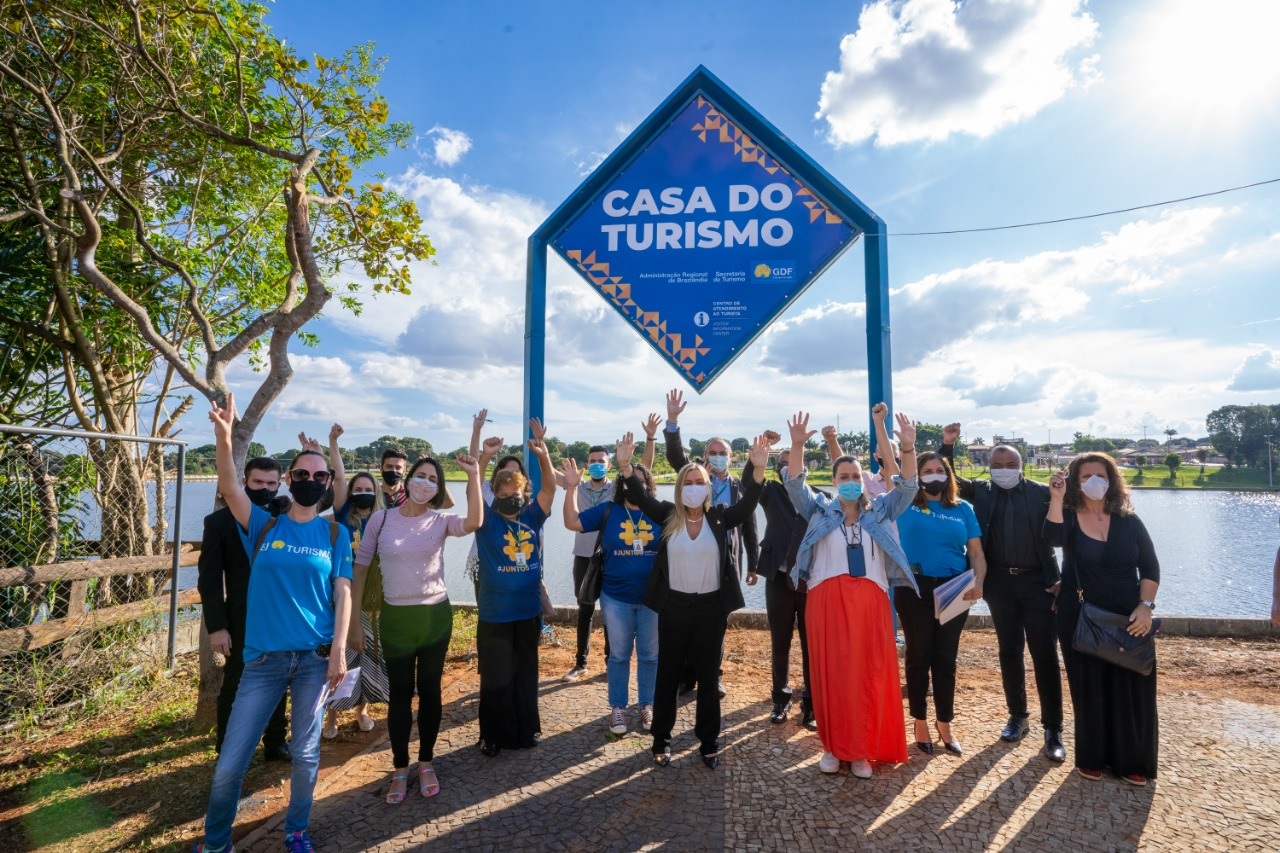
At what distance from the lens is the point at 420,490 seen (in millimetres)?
3611

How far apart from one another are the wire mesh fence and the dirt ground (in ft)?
1.20

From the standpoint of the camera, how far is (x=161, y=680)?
5.34m

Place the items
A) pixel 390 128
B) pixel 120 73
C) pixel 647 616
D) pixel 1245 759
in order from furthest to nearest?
1. pixel 390 128
2. pixel 120 73
3. pixel 647 616
4. pixel 1245 759

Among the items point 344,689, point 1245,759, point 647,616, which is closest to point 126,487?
point 344,689

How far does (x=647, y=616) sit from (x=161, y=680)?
4.31 metres

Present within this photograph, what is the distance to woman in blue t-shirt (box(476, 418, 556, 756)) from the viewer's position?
4016 mm

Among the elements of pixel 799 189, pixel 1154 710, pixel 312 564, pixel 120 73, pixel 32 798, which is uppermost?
pixel 120 73

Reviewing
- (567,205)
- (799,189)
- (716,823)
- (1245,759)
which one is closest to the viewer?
(716,823)

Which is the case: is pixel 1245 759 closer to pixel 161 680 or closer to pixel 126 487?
pixel 161 680

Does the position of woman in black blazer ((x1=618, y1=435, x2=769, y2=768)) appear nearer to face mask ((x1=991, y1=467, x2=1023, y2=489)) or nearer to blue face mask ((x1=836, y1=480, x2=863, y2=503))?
blue face mask ((x1=836, y1=480, x2=863, y2=503))

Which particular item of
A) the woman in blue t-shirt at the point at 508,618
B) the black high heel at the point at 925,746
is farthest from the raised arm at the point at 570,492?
the black high heel at the point at 925,746

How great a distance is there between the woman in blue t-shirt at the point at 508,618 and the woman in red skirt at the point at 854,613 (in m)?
1.75

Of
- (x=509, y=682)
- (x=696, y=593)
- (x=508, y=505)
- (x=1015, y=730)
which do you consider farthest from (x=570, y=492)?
(x=1015, y=730)

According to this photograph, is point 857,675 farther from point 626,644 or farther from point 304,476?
point 304,476
